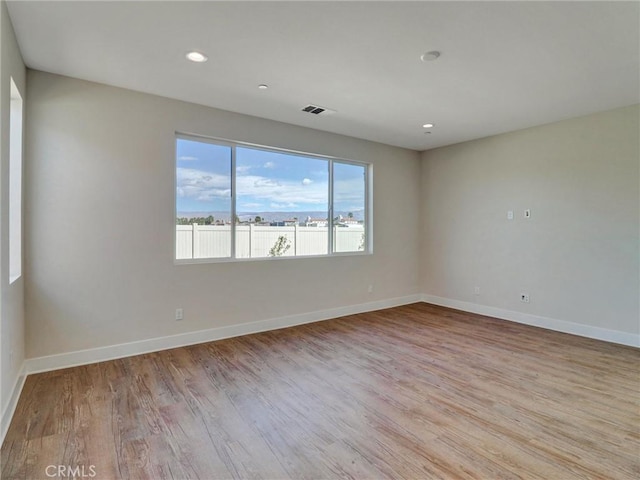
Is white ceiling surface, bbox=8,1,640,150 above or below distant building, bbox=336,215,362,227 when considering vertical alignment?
above

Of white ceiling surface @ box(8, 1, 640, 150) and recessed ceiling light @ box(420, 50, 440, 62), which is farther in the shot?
recessed ceiling light @ box(420, 50, 440, 62)

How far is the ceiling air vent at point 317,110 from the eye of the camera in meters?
3.79

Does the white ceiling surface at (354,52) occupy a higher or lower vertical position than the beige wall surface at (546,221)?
higher

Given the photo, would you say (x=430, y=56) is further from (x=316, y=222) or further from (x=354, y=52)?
(x=316, y=222)

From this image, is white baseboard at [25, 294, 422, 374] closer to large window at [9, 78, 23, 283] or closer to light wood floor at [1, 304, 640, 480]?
light wood floor at [1, 304, 640, 480]

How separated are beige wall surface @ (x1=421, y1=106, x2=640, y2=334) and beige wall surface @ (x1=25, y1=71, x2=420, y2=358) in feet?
9.38

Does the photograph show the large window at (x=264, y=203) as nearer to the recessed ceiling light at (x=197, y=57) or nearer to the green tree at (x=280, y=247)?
the green tree at (x=280, y=247)

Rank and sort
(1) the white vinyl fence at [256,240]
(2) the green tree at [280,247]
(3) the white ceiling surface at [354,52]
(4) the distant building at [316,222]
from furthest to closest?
(4) the distant building at [316,222] → (2) the green tree at [280,247] → (1) the white vinyl fence at [256,240] → (3) the white ceiling surface at [354,52]

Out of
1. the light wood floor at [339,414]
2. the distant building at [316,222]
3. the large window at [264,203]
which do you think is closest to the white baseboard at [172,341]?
the light wood floor at [339,414]

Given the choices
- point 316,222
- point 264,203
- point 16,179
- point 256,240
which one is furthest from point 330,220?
point 16,179

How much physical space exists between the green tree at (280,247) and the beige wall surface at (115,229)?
5.2 inches

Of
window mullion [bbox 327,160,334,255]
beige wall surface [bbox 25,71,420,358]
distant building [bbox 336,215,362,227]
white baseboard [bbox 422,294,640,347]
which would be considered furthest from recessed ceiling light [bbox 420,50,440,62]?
white baseboard [bbox 422,294,640,347]

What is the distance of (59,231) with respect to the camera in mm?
3008

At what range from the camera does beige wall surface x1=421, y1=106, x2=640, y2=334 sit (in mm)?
3785
